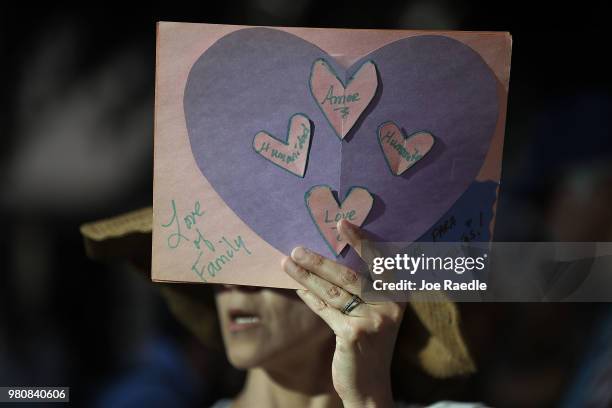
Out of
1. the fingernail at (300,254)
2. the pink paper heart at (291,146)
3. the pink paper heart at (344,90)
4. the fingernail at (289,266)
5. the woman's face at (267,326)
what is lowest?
the woman's face at (267,326)

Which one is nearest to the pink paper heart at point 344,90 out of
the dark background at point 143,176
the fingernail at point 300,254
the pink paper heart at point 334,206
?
the pink paper heart at point 334,206

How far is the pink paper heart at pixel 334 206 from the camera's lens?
3.78 ft

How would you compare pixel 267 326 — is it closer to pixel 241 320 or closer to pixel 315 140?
pixel 241 320

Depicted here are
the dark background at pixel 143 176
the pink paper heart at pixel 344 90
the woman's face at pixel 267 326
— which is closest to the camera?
the pink paper heart at pixel 344 90

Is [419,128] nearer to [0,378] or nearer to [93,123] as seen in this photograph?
[93,123]

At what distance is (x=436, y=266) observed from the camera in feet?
3.94

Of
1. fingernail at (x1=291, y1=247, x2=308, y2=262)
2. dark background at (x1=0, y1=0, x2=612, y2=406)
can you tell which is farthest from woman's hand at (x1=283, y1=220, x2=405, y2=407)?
dark background at (x1=0, y1=0, x2=612, y2=406)

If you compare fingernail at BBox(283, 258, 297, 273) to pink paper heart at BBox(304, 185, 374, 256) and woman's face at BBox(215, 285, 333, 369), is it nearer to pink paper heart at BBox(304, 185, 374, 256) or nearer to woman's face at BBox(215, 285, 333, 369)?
pink paper heart at BBox(304, 185, 374, 256)

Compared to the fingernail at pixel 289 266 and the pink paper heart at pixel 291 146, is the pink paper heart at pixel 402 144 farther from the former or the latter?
the fingernail at pixel 289 266

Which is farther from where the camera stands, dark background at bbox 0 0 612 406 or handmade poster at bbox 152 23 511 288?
dark background at bbox 0 0 612 406

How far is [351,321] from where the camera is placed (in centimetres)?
120

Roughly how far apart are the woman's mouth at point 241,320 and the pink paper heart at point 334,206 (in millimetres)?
390

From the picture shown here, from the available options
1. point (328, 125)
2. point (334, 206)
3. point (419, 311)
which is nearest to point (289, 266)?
point (334, 206)

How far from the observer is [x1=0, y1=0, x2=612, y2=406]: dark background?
2049 millimetres
